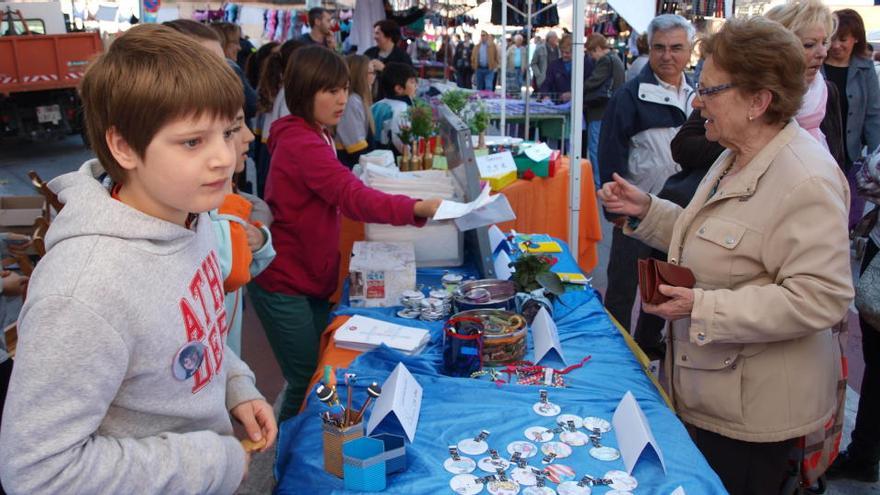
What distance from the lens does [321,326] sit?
9.87ft

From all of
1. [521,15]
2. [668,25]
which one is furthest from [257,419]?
[521,15]

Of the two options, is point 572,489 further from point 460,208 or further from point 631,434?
point 460,208

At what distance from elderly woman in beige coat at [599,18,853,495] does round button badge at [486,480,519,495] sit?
0.66 metres

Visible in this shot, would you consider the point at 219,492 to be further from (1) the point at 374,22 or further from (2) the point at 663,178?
(1) the point at 374,22

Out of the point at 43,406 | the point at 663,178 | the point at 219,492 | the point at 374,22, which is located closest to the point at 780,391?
the point at 219,492

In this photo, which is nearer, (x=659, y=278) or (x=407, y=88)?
(x=659, y=278)

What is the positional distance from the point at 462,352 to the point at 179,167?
1101 millimetres

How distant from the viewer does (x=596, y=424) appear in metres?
1.76

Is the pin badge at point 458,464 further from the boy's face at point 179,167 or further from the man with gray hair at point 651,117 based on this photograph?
the man with gray hair at point 651,117

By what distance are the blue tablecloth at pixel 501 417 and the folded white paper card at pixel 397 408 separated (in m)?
0.04

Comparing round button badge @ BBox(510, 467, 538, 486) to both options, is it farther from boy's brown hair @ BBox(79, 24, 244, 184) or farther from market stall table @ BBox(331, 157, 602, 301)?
market stall table @ BBox(331, 157, 602, 301)

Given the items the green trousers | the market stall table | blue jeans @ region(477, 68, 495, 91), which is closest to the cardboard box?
the green trousers

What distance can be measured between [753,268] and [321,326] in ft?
5.86

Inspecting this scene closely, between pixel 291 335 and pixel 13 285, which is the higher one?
pixel 13 285
